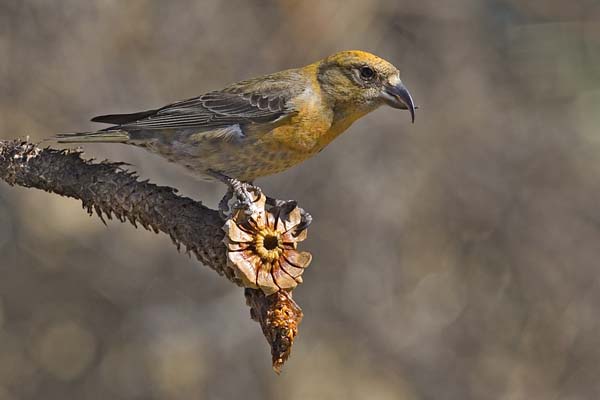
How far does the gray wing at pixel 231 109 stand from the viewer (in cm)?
484

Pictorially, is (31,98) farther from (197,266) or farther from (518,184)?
(518,184)

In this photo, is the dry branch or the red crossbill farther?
the red crossbill

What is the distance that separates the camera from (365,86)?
489 cm

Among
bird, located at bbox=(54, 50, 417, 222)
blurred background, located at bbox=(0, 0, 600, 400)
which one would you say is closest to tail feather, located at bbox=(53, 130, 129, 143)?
bird, located at bbox=(54, 50, 417, 222)

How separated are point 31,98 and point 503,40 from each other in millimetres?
4050

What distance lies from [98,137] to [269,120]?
0.81 m

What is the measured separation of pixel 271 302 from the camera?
3.18 m

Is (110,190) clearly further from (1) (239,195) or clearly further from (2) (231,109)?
(2) (231,109)

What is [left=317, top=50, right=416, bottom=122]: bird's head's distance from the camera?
4.85m

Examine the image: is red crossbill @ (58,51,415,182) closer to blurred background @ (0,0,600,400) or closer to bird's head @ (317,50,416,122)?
bird's head @ (317,50,416,122)

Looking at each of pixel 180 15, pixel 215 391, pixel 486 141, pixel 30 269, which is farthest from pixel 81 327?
pixel 486 141

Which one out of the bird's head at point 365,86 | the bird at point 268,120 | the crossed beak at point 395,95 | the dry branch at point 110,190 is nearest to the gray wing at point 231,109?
the bird at point 268,120

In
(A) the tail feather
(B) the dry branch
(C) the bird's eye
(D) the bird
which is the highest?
(C) the bird's eye

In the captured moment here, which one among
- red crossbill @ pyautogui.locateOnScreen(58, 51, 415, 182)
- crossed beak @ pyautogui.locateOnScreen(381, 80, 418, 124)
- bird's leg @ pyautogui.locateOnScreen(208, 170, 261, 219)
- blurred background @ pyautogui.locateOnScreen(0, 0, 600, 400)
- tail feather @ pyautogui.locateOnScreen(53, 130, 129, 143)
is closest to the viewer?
bird's leg @ pyautogui.locateOnScreen(208, 170, 261, 219)
